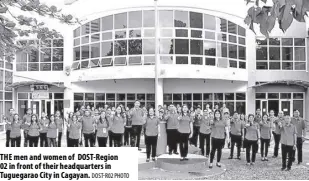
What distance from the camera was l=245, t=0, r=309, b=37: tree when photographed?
1243 mm

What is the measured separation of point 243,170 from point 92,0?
50.8 feet

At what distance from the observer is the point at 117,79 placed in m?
20.0

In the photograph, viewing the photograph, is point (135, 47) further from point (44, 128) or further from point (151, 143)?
point (151, 143)

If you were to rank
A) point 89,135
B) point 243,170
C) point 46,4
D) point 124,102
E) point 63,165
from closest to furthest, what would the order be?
1. point 46,4
2. point 63,165
3. point 243,170
4. point 89,135
5. point 124,102

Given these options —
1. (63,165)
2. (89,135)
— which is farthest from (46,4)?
(89,135)

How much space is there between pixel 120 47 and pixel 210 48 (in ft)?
17.2

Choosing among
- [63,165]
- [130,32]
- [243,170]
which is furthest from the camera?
[130,32]

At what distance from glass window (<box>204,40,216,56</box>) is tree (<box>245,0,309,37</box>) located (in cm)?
1824

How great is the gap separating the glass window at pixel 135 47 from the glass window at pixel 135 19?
95cm

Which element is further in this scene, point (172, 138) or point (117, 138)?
point (117, 138)

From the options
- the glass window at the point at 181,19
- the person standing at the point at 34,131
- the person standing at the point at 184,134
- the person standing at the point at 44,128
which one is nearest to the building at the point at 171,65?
the glass window at the point at 181,19

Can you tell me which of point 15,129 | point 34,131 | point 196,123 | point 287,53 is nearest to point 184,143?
point 196,123

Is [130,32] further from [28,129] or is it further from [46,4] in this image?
[46,4]

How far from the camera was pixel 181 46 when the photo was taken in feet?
62.4
